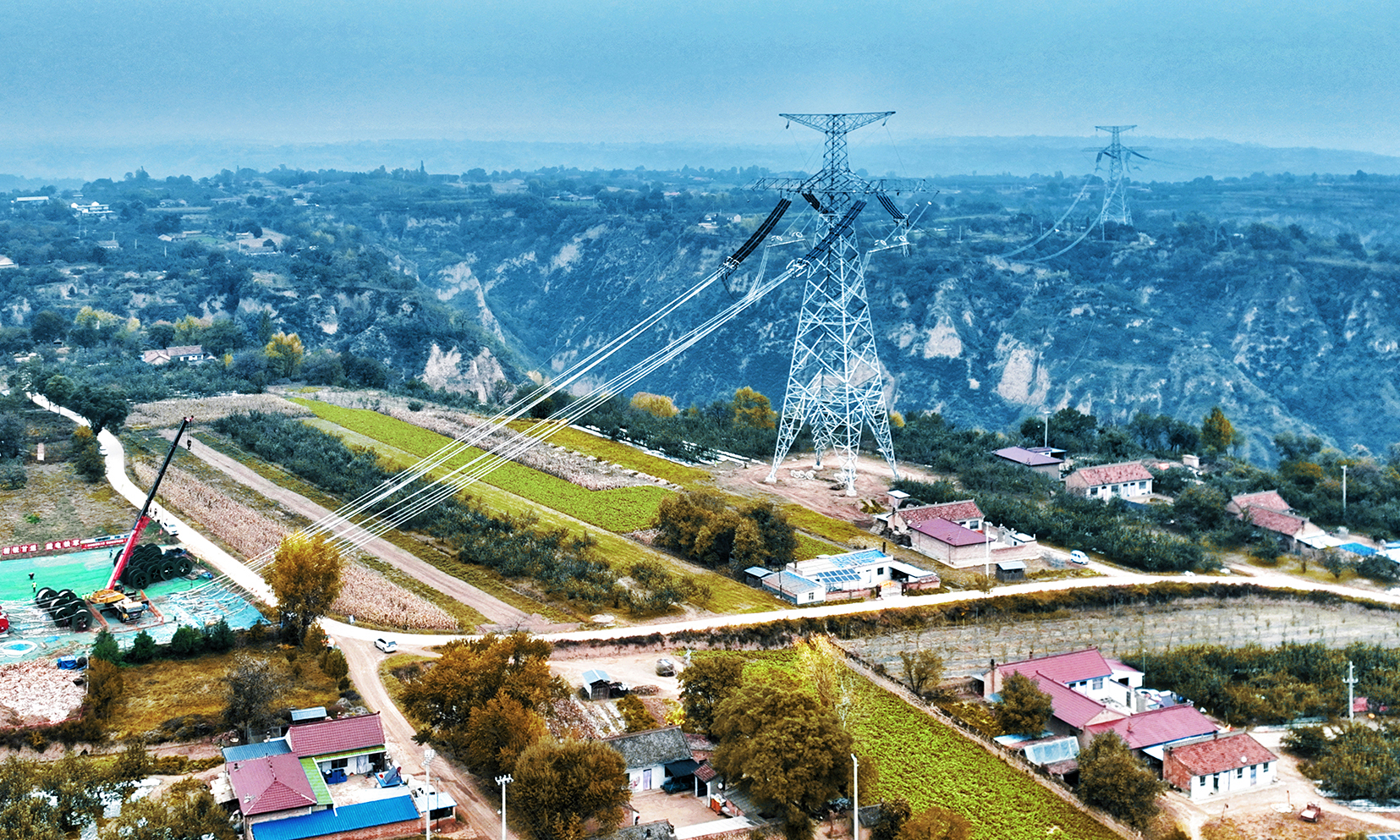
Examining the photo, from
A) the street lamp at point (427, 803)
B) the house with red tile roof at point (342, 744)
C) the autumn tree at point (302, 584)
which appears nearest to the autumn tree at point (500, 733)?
the street lamp at point (427, 803)

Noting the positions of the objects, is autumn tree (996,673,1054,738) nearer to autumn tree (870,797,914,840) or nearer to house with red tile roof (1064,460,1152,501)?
autumn tree (870,797,914,840)

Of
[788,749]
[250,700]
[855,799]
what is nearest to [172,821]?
[250,700]

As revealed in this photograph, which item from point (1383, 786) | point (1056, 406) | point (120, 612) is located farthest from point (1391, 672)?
point (1056, 406)

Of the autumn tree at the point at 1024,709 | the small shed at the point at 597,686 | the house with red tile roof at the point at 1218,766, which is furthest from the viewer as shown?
the small shed at the point at 597,686

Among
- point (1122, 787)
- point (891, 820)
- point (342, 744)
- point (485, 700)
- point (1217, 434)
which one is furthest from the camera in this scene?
point (1217, 434)

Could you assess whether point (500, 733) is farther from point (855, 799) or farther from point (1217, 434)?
point (1217, 434)

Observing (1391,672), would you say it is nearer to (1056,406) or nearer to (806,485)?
(806,485)

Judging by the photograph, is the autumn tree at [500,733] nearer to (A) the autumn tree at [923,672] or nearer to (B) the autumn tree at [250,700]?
(B) the autumn tree at [250,700]

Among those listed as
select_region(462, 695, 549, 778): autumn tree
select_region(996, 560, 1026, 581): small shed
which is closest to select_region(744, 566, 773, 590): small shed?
select_region(996, 560, 1026, 581): small shed
